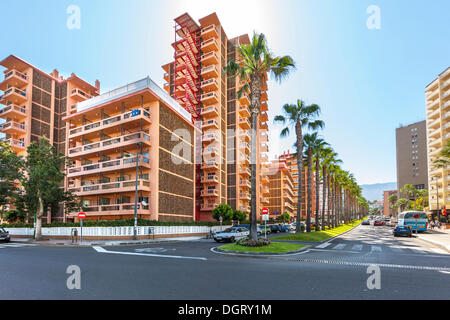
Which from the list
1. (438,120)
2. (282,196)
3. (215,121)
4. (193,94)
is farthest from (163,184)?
(438,120)

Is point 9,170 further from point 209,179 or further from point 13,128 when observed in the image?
point 209,179

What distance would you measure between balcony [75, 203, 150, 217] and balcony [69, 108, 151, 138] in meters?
9.46

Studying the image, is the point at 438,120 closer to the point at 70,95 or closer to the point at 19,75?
the point at 70,95

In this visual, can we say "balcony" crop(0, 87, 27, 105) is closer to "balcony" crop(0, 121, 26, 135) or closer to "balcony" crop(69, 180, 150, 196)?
"balcony" crop(0, 121, 26, 135)

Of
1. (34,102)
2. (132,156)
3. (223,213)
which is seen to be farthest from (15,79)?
(223,213)

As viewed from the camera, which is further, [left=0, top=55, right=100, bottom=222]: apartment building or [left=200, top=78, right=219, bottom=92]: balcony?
[left=200, top=78, right=219, bottom=92]: balcony

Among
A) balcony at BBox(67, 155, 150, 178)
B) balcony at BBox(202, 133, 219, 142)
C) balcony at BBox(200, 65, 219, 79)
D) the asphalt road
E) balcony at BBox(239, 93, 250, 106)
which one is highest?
balcony at BBox(200, 65, 219, 79)

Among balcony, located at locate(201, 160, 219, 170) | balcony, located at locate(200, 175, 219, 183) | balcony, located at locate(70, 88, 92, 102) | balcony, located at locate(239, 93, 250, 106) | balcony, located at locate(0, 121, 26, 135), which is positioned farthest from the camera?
balcony, located at locate(239, 93, 250, 106)

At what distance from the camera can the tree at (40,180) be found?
29922mm

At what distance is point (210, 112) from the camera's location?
182 feet

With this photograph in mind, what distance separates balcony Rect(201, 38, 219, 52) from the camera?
5656 centimetres

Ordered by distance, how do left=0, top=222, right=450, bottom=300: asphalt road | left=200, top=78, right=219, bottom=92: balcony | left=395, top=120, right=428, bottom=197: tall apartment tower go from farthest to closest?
left=395, top=120, right=428, bottom=197: tall apartment tower
left=200, top=78, right=219, bottom=92: balcony
left=0, top=222, right=450, bottom=300: asphalt road

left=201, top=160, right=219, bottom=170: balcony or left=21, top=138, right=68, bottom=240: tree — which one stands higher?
left=201, top=160, right=219, bottom=170: balcony

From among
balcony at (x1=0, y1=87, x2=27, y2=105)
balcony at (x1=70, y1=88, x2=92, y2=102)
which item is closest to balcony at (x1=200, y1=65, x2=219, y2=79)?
balcony at (x1=70, y1=88, x2=92, y2=102)
